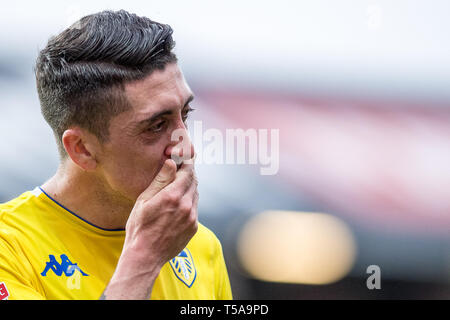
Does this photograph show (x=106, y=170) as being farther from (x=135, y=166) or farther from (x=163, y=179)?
(x=163, y=179)

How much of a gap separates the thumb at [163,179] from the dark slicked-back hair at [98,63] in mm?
295

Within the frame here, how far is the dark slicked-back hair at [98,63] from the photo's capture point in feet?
8.30

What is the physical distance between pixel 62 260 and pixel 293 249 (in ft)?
14.4

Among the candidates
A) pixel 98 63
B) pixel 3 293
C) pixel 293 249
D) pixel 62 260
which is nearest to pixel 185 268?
pixel 62 260

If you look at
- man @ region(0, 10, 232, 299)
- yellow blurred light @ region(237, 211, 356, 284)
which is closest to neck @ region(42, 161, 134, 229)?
man @ region(0, 10, 232, 299)

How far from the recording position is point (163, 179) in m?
2.47

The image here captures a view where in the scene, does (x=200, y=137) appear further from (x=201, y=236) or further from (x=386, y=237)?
(x=201, y=236)

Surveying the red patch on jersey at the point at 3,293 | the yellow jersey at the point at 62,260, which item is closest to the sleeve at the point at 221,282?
the yellow jersey at the point at 62,260

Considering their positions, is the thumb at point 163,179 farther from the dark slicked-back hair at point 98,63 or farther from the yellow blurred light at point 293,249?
the yellow blurred light at point 293,249

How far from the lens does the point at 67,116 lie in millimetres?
2637

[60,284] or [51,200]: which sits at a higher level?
[51,200]
